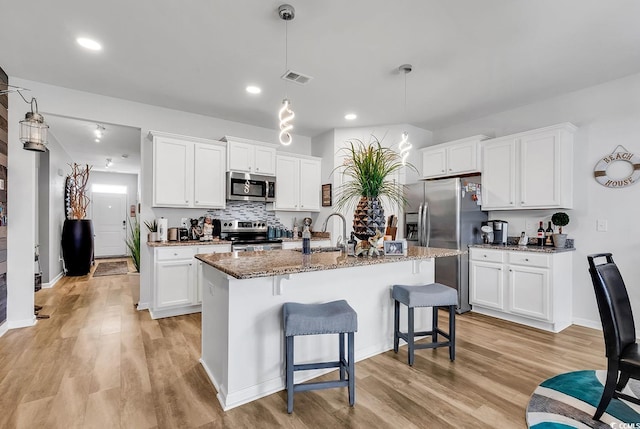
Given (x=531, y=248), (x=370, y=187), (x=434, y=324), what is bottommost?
(x=434, y=324)

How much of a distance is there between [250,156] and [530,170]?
3.63m

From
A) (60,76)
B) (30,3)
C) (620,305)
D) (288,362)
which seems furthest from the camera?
(60,76)

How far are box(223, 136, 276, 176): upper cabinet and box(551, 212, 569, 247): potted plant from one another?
3703 millimetres

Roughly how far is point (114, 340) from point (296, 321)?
7.33 ft

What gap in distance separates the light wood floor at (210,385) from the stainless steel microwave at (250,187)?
1840mm

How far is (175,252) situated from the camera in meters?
3.82

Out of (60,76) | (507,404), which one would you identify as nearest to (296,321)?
(507,404)

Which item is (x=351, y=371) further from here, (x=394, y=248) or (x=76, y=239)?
(x=76, y=239)

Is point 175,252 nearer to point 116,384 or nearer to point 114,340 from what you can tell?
point 114,340

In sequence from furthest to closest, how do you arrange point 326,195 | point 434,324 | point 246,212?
point 326,195 → point 246,212 → point 434,324

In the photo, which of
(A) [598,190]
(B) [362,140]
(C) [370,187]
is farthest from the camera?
(B) [362,140]

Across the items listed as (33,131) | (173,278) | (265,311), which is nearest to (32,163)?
(33,131)

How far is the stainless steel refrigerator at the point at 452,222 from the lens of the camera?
4062 mm

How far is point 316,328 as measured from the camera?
1.95m
